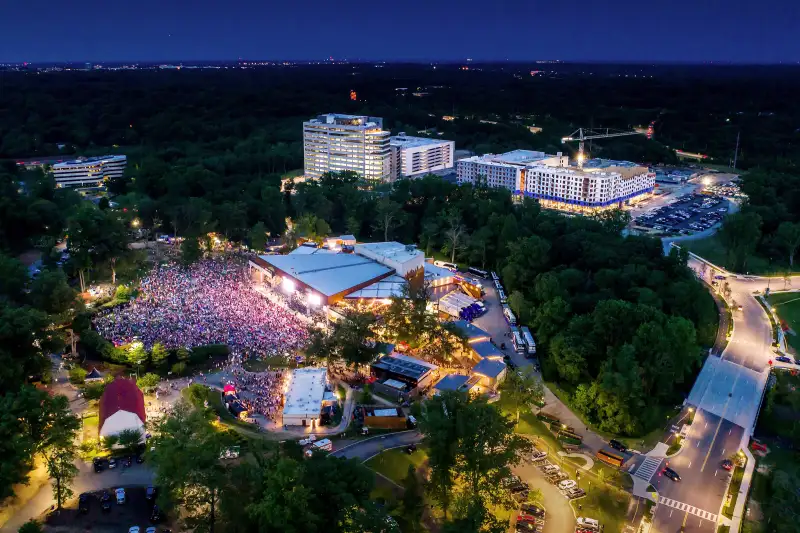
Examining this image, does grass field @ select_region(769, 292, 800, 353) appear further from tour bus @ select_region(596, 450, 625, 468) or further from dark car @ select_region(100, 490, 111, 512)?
dark car @ select_region(100, 490, 111, 512)

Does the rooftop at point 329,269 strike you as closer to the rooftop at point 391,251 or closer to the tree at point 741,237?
the rooftop at point 391,251

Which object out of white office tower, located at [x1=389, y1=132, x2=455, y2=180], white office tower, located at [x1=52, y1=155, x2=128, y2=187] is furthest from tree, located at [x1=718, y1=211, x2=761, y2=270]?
white office tower, located at [x1=52, y1=155, x2=128, y2=187]

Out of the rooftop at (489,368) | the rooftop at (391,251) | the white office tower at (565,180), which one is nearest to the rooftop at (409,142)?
the white office tower at (565,180)

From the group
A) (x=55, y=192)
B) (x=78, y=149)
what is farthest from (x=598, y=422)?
(x=78, y=149)

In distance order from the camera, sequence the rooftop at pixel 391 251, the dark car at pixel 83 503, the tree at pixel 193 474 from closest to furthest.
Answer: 1. the tree at pixel 193 474
2. the dark car at pixel 83 503
3. the rooftop at pixel 391 251

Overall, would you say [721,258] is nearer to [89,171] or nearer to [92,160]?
[89,171]

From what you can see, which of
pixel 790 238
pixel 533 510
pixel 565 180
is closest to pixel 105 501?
pixel 533 510

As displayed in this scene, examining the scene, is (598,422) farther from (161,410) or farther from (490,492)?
(161,410)
